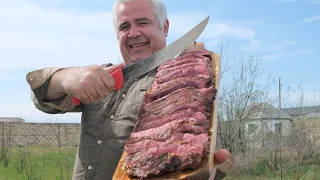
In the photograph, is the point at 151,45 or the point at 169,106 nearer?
the point at 169,106

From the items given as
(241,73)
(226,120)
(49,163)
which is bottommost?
(49,163)

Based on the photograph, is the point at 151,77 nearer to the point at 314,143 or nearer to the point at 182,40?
the point at 182,40

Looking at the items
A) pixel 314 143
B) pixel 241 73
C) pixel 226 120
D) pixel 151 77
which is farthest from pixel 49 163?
pixel 151 77

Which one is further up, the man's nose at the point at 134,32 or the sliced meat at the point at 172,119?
the man's nose at the point at 134,32

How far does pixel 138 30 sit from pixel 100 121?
0.87 metres

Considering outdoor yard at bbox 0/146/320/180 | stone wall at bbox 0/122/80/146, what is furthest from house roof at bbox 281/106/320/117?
stone wall at bbox 0/122/80/146

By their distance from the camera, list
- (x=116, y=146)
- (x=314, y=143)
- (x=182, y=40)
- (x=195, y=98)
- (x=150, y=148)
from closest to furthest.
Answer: (x=150, y=148)
(x=195, y=98)
(x=116, y=146)
(x=182, y=40)
(x=314, y=143)

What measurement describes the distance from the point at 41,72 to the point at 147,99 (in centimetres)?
84

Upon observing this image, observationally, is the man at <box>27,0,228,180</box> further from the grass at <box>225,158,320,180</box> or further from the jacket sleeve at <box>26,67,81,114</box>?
the grass at <box>225,158,320,180</box>

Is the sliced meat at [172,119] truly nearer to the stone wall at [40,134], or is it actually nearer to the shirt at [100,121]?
the shirt at [100,121]

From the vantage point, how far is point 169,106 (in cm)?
301

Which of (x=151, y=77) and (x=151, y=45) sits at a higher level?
(x=151, y=45)

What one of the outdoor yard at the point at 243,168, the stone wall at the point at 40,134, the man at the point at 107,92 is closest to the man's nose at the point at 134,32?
the man at the point at 107,92

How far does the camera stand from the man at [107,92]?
8.63ft
